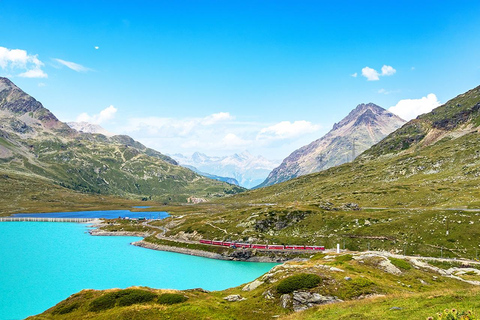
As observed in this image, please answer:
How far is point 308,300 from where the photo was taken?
37.2m

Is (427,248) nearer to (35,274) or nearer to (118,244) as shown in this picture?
(35,274)

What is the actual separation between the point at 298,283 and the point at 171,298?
54.5 feet

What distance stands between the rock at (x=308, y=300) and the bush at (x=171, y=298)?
14044 mm

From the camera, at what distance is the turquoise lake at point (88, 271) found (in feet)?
248

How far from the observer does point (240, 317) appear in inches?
1378

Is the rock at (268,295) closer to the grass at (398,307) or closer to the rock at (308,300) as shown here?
the rock at (308,300)

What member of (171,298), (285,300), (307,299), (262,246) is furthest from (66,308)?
(262,246)

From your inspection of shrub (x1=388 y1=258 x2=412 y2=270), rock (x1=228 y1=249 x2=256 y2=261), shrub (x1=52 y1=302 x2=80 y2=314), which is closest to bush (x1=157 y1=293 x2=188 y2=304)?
shrub (x1=52 y1=302 x2=80 y2=314)

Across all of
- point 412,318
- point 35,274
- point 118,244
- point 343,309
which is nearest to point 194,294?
point 343,309

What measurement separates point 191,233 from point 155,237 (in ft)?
65.4

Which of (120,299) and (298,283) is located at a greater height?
(298,283)

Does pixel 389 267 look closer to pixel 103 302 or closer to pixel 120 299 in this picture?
pixel 120 299

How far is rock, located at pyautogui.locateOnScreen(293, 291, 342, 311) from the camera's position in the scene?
36.5m

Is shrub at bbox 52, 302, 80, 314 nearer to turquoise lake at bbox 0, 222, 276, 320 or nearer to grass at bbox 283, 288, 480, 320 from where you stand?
grass at bbox 283, 288, 480, 320
